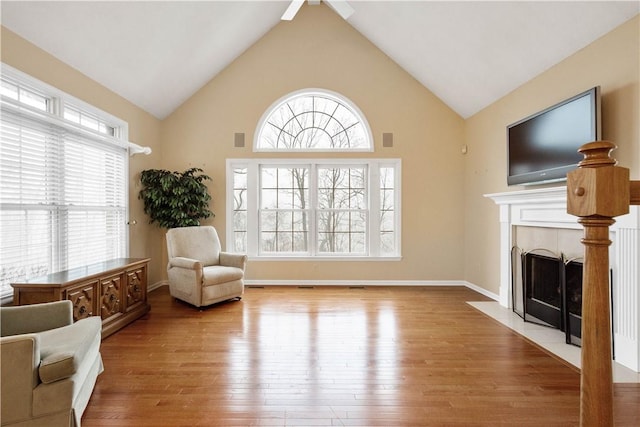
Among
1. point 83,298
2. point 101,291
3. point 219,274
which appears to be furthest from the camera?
point 219,274

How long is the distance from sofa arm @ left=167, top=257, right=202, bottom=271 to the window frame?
1.21 metres

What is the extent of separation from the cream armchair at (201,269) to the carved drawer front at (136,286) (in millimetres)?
416

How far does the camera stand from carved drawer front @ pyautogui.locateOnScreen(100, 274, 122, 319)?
119 inches

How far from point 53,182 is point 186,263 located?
5.07 ft

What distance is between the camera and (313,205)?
525 cm

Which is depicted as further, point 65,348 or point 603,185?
point 65,348

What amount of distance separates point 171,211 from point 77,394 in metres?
3.20

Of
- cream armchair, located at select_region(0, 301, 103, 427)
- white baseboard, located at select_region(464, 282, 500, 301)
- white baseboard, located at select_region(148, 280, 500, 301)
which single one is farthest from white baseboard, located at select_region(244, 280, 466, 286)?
cream armchair, located at select_region(0, 301, 103, 427)

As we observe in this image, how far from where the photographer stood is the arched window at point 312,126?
17.3 feet

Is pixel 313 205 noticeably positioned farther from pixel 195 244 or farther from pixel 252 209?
pixel 195 244

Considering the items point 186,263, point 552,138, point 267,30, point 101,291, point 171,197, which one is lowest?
point 101,291

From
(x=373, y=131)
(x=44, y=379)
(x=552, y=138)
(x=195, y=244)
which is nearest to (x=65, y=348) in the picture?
(x=44, y=379)

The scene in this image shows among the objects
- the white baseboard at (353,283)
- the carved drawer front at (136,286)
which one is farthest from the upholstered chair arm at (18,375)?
the white baseboard at (353,283)

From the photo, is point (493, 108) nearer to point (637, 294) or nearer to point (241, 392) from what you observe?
point (637, 294)
